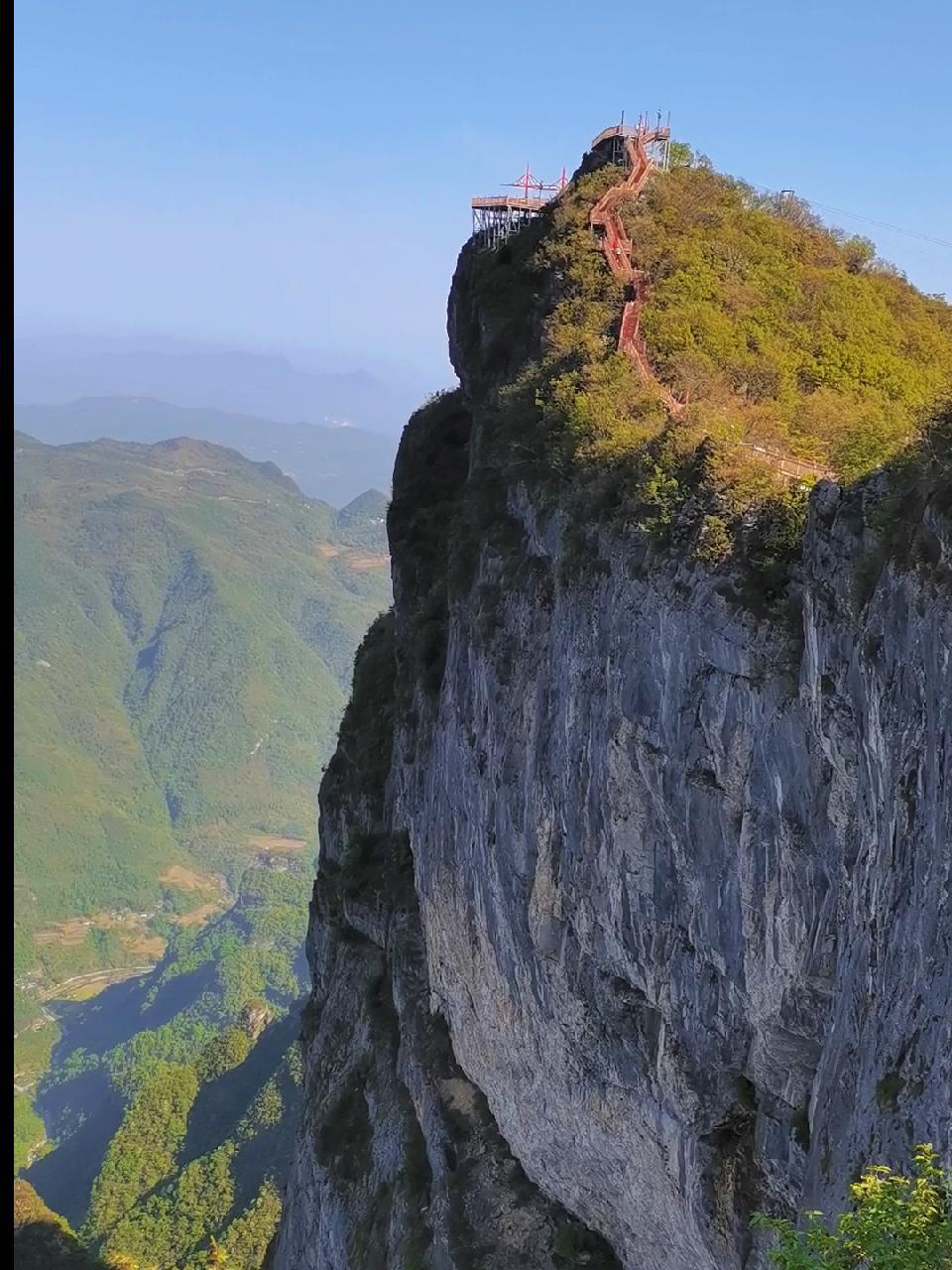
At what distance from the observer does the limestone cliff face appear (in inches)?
437

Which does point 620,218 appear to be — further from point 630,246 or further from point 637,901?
point 637,901

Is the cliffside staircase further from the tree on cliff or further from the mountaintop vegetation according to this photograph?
the tree on cliff

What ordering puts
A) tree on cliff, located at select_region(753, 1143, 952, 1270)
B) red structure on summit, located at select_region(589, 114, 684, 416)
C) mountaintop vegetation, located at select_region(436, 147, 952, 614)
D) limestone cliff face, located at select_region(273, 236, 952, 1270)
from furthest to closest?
red structure on summit, located at select_region(589, 114, 684, 416), mountaintop vegetation, located at select_region(436, 147, 952, 614), limestone cliff face, located at select_region(273, 236, 952, 1270), tree on cliff, located at select_region(753, 1143, 952, 1270)

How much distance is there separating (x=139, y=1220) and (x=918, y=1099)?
58616 mm

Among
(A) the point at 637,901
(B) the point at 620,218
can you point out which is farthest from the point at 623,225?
(A) the point at 637,901

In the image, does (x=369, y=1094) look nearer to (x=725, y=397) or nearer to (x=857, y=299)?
(x=725, y=397)

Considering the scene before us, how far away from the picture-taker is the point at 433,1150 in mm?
24953

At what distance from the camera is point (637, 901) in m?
17.1

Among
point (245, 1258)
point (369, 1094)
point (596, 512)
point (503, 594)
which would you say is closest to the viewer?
point (596, 512)

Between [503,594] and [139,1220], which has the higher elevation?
[503,594]

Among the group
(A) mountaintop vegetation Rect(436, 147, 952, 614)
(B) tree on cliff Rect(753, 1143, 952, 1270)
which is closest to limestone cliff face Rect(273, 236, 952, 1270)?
(A) mountaintop vegetation Rect(436, 147, 952, 614)

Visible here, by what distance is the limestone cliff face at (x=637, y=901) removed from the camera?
11.1 meters

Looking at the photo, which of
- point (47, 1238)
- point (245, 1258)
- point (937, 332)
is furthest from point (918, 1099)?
A: point (245, 1258)

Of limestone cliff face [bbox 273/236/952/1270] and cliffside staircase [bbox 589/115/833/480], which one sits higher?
cliffside staircase [bbox 589/115/833/480]
